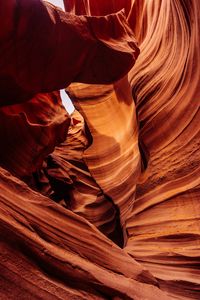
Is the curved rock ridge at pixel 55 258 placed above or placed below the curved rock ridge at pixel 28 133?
above

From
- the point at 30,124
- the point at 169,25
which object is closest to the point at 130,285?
the point at 30,124

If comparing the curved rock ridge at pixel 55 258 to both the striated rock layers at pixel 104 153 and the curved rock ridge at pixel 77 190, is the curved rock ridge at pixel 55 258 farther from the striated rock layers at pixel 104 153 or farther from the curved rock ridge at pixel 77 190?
the curved rock ridge at pixel 77 190

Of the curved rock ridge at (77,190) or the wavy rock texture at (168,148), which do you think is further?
the curved rock ridge at (77,190)

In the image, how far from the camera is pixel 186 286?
6.30ft

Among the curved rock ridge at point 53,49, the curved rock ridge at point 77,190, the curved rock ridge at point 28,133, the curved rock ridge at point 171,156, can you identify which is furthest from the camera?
the curved rock ridge at point 77,190

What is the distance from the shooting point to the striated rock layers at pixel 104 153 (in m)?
1.38

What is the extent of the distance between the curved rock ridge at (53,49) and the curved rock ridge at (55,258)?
46.8 inches

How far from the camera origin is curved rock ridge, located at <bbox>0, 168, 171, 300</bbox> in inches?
48.8

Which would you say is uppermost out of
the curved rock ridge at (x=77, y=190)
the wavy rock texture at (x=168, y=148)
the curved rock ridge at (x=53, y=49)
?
the curved rock ridge at (x=53, y=49)

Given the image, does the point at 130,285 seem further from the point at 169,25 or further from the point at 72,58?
the point at 169,25

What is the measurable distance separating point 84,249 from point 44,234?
0.67 feet

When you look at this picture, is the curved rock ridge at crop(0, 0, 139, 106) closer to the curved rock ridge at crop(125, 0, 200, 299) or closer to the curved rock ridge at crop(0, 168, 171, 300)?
the curved rock ridge at crop(125, 0, 200, 299)


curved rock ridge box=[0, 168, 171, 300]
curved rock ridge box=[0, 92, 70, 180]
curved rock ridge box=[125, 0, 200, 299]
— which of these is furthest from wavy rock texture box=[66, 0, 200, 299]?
curved rock ridge box=[0, 92, 70, 180]

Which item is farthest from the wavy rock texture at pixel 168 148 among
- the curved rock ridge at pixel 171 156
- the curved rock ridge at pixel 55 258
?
the curved rock ridge at pixel 55 258
